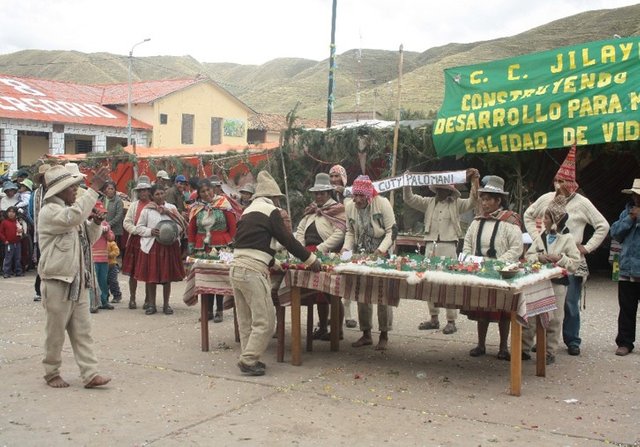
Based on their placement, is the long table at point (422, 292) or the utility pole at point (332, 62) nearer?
the long table at point (422, 292)

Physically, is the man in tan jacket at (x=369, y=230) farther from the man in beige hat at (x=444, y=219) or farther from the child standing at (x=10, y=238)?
the child standing at (x=10, y=238)

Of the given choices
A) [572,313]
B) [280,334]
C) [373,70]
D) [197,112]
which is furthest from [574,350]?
[373,70]

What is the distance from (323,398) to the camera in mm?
6195

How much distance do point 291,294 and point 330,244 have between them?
1153 millimetres

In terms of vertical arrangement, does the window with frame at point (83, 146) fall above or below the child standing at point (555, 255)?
above

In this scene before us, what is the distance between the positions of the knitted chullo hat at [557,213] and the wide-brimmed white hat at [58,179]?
4.42m

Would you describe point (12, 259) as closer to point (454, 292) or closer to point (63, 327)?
point (63, 327)

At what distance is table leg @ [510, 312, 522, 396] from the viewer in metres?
6.25

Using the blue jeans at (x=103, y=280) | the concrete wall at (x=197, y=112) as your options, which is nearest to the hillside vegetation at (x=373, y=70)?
the concrete wall at (x=197, y=112)

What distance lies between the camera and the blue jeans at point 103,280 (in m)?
10.8

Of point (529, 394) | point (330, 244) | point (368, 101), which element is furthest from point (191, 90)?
point (529, 394)

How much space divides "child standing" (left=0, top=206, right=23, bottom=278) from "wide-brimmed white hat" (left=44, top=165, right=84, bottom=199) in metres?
9.07

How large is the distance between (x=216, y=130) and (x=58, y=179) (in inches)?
1464

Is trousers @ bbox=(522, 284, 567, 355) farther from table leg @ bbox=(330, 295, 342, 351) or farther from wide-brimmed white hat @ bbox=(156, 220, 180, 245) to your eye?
wide-brimmed white hat @ bbox=(156, 220, 180, 245)
